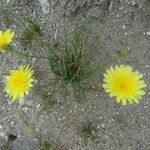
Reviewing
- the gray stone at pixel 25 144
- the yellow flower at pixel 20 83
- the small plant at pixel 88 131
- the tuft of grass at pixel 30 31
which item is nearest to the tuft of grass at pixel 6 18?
the tuft of grass at pixel 30 31

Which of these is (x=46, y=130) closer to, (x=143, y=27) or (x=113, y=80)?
(x=113, y=80)

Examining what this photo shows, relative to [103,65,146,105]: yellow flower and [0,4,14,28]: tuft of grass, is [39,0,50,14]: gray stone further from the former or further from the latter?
[103,65,146,105]: yellow flower

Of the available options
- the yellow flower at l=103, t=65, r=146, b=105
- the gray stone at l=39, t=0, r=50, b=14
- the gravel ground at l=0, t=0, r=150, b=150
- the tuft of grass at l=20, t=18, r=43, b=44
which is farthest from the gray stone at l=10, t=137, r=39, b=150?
the gray stone at l=39, t=0, r=50, b=14

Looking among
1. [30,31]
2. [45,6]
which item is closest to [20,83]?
[30,31]

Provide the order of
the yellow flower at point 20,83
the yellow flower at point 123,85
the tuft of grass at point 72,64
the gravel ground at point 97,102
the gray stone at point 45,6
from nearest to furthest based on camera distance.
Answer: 1. the yellow flower at point 123,85
2. the yellow flower at point 20,83
3. the tuft of grass at point 72,64
4. the gravel ground at point 97,102
5. the gray stone at point 45,6

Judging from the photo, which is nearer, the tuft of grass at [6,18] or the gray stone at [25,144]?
the gray stone at [25,144]

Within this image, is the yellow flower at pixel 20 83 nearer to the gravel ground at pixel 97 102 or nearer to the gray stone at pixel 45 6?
the gravel ground at pixel 97 102
